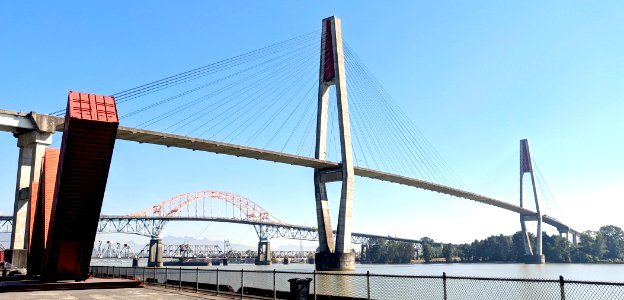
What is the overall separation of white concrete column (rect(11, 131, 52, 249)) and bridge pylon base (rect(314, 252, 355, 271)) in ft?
130

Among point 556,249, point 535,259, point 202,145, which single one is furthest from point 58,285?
point 556,249

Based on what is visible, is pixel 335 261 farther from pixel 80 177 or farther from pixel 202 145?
pixel 80 177

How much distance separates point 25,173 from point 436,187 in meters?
71.9

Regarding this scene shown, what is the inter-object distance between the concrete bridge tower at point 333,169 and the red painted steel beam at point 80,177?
1934 inches

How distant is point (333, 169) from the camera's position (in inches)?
3004

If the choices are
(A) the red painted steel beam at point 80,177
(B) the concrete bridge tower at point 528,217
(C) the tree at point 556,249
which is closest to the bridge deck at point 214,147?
(A) the red painted steel beam at point 80,177

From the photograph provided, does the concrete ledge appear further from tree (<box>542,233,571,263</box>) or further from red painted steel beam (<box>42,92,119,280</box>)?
tree (<box>542,233,571,263</box>)

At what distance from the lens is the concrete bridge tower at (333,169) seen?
2805 inches

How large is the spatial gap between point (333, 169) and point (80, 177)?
55404mm

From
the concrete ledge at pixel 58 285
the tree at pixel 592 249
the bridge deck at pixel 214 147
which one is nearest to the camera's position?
the concrete ledge at pixel 58 285

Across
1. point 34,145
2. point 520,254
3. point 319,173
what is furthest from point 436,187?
point 520,254

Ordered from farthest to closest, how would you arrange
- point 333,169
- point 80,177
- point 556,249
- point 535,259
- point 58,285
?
point 556,249
point 535,259
point 333,169
point 58,285
point 80,177

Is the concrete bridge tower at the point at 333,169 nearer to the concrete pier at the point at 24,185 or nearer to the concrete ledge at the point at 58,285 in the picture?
the concrete pier at the point at 24,185

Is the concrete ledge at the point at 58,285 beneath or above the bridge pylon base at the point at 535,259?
above
